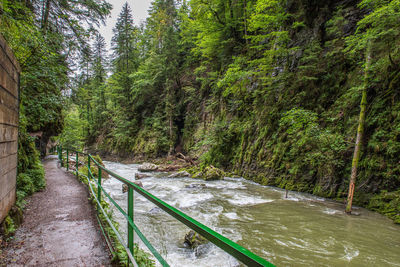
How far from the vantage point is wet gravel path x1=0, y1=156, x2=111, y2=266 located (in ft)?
9.25

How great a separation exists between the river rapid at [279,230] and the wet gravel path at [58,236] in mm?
1083

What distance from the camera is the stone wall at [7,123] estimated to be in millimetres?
3084

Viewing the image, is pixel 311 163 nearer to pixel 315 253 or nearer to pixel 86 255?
pixel 315 253

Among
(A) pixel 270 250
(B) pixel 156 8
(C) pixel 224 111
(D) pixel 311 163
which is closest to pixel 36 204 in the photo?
(A) pixel 270 250

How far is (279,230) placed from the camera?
5348mm

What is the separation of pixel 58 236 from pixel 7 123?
221cm

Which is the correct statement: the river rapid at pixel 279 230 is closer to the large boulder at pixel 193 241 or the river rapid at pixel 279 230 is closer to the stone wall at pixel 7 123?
the large boulder at pixel 193 241

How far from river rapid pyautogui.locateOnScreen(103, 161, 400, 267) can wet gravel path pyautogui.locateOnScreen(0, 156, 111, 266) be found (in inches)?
42.6

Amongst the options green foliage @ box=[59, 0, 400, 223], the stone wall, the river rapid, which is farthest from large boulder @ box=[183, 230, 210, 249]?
green foliage @ box=[59, 0, 400, 223]

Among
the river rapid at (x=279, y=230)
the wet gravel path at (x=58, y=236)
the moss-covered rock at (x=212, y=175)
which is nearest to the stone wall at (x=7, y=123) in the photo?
the wet gravel path at (x=58, y=236)

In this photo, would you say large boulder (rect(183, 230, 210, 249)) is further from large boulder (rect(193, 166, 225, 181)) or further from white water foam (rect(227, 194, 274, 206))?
A: large boulder (rect(193, 166, 225, 181))

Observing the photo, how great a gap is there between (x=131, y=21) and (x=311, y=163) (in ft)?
121

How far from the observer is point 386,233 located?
4949mm

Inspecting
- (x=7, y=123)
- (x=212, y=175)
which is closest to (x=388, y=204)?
(x=212, y=175)
